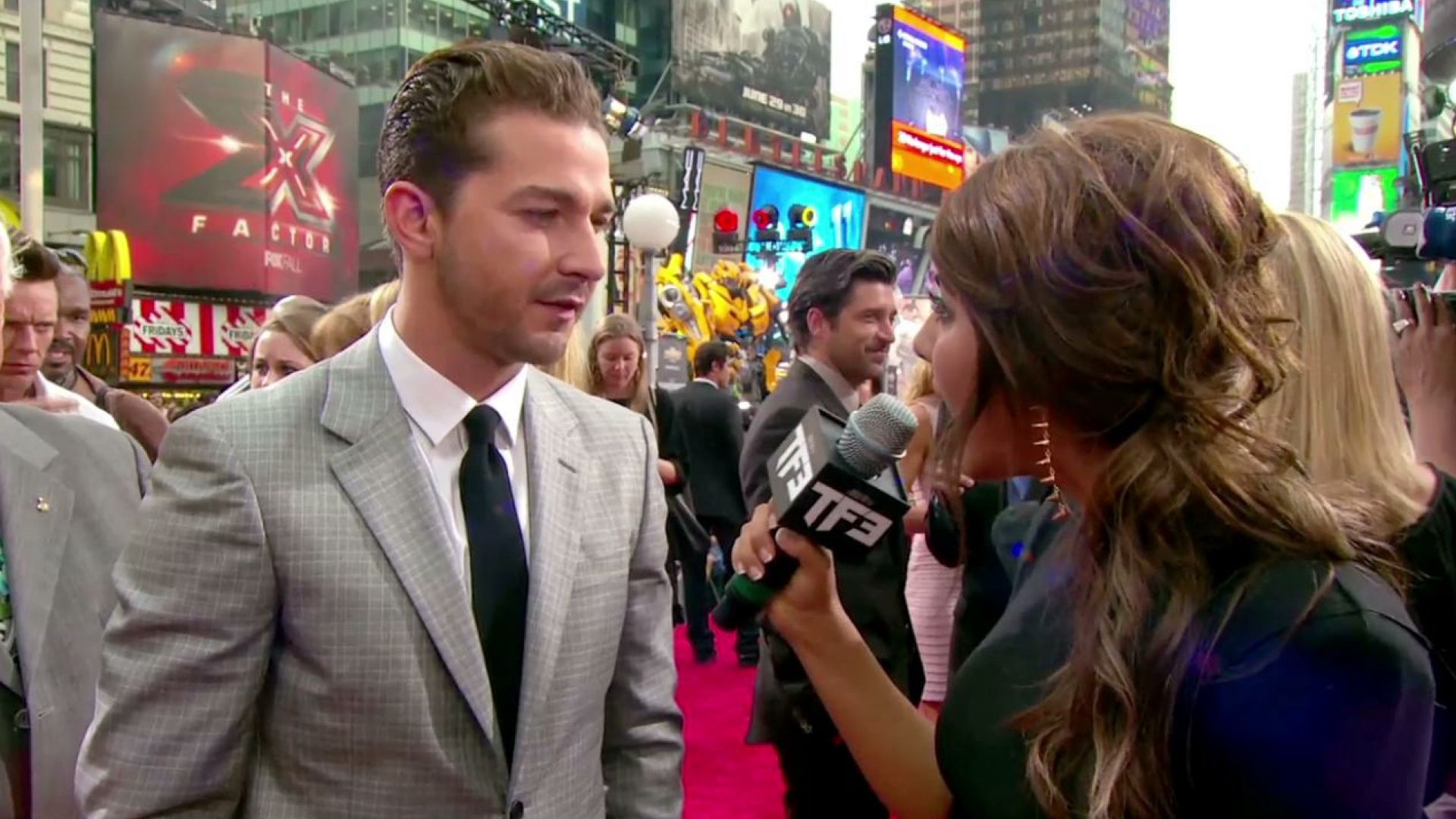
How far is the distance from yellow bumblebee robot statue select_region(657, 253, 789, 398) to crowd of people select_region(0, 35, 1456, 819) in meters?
12.1

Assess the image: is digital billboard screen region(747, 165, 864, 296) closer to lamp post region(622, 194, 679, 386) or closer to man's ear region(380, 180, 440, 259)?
lamp post region(622, 194, 679, 386)

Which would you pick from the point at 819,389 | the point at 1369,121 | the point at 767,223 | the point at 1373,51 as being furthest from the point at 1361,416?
the point at 1373,51

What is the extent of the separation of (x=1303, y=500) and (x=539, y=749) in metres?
0.96

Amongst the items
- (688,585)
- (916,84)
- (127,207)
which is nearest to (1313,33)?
(916,84)

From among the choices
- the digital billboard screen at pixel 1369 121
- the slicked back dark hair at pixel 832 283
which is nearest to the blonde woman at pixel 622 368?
the slicked back dark hair at pixel 832 283

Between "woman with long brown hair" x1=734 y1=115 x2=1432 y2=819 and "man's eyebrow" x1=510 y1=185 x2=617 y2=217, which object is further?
"man's eyebrow" x1=510 y1=185 x2=617 y2=217

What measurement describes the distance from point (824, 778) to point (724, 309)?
12.9 meters

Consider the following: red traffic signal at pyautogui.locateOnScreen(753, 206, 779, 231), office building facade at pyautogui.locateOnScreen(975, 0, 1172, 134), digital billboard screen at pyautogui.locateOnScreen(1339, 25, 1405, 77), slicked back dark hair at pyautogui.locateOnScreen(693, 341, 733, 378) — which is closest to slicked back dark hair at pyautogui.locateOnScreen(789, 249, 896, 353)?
slicked back dark hair at pyautogui.locateOnScreen(693, 341, 733, 378)

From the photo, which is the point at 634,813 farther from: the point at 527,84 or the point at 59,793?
the point at 527,84

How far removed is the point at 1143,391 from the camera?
45.8 inches

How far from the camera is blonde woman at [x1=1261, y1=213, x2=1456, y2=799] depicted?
178 centimetres

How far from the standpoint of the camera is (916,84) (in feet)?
120

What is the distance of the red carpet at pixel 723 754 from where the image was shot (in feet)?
13.6

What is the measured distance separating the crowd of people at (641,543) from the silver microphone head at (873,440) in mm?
55
